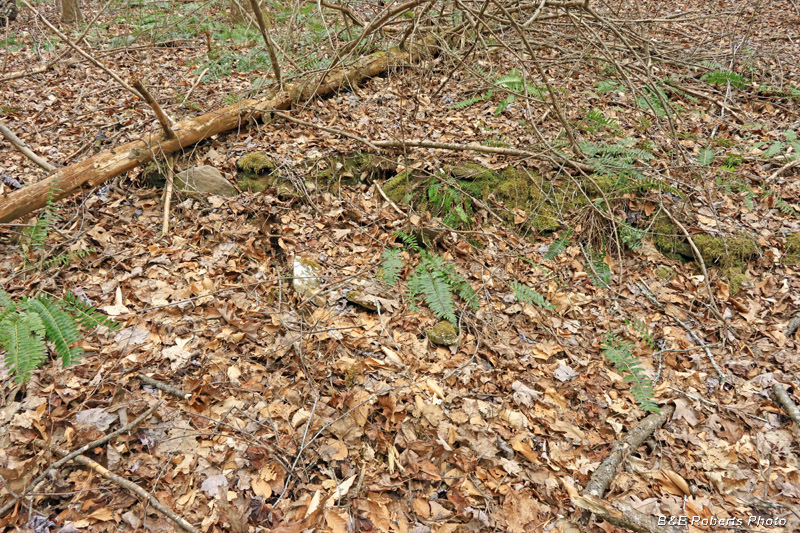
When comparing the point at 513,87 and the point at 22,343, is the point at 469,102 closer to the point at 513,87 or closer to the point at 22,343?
the point at 513,87

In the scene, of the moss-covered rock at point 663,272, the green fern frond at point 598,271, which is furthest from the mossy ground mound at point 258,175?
the moss-covered rock at point 663,272

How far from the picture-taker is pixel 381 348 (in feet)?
11.6

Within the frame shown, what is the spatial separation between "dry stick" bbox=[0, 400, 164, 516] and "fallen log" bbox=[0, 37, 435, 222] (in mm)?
2565

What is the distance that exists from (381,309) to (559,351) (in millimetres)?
1600

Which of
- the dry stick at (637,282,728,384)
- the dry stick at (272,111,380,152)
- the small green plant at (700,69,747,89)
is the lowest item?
the dry stick at (637,282,728,384)

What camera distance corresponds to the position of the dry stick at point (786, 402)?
325 centimetres

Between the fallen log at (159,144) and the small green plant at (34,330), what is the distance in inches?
74.5

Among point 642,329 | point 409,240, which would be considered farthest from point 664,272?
point 409,240

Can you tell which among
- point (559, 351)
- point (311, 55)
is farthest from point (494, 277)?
point (311, 55)

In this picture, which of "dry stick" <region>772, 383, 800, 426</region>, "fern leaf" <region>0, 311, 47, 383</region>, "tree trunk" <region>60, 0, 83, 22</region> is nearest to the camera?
"fern leaf" <region>0, 311, 47, 383</region>

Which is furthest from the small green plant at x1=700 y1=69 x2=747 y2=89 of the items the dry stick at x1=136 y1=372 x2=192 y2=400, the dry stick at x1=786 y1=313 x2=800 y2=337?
the dry stick at x1=136 y1=372 x2=192 y2=400

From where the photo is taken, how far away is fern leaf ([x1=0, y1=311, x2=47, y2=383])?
2.21 m

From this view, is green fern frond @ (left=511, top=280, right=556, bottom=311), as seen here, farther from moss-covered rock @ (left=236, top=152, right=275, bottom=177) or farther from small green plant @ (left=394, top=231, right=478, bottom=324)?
moss-covered rock @ (left=236, top=152, right=275, bottom=177)

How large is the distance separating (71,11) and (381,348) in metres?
12.0
